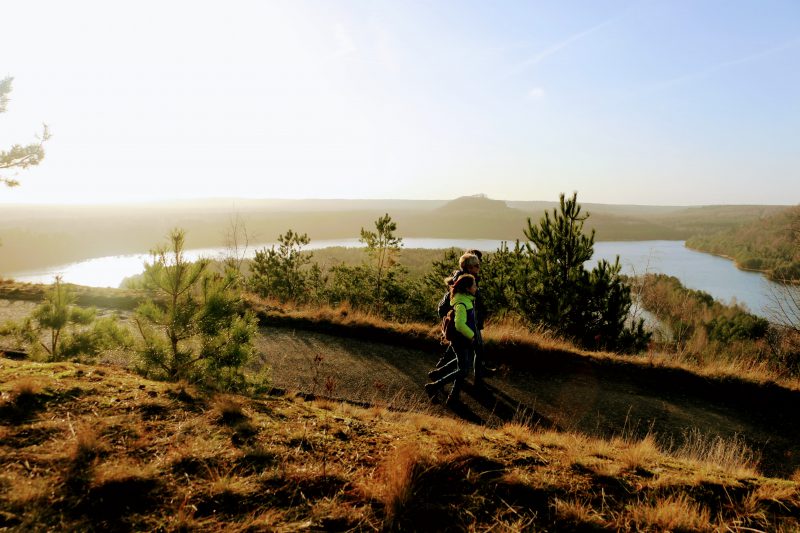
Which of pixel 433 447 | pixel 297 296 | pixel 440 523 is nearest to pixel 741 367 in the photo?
pixel 433 447

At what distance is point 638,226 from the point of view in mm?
152125

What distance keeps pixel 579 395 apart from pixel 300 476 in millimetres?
5517

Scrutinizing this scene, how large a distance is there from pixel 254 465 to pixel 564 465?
2563mm

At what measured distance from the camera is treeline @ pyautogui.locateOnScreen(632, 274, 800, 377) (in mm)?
15855

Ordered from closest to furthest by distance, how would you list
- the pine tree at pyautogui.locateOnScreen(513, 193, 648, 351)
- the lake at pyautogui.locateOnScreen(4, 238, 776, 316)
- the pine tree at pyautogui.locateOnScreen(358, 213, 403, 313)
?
1. the pine tree at pyautogui.locateOnScreen(513, 193, 648, 351)
2. the pine tree at pyautogui.locateOnScreen(358, 213, 403, 313)
3. the lake at pyautogui.locateOnScreen(4, 238, 776, 316)

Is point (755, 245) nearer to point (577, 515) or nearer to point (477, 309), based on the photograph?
point (477, 309)

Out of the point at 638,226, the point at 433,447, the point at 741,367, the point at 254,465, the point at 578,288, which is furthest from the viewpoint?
the point at 638,226

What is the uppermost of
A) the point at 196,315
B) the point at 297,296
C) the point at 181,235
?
the point at 181,235

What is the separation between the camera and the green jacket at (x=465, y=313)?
576cm

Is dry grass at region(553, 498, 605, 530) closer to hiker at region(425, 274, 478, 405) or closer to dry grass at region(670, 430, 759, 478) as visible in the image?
dry grass at region(670, 430, 759, 478)

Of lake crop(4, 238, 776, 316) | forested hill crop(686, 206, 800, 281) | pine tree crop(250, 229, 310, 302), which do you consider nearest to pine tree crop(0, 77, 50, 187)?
pine tree crop(250, 229, 310, 302)

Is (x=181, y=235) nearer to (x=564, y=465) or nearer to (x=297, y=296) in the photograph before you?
(x=564, y=465)

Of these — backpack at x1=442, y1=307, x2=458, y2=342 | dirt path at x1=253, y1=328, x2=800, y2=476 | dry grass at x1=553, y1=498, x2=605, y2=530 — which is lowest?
dirt path at x1=253, y1=328, x2=800, y2=476

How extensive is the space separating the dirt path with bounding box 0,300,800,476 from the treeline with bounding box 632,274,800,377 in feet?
23.1
